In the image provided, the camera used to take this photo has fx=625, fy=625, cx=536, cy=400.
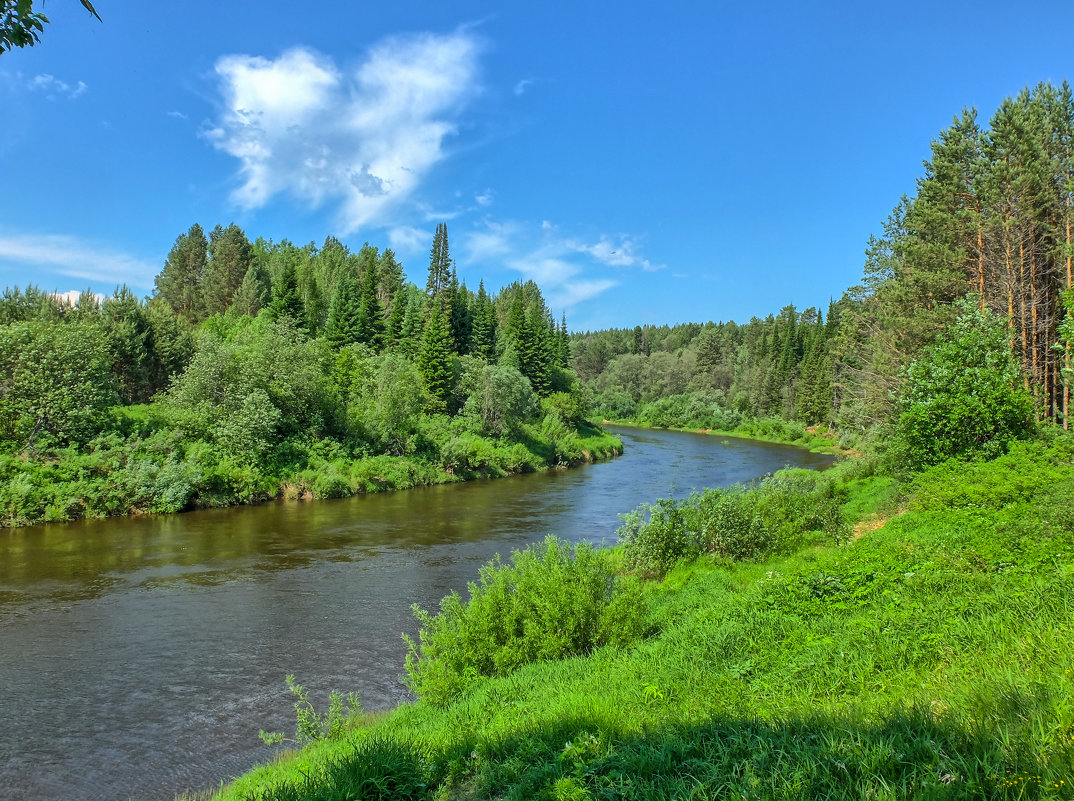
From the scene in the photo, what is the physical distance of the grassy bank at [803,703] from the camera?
4277 mm

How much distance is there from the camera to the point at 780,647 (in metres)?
8.32

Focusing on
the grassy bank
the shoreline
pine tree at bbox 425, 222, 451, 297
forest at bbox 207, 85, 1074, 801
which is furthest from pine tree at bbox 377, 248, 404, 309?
the grassy bank

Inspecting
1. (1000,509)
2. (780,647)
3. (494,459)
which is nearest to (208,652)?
(780,647)

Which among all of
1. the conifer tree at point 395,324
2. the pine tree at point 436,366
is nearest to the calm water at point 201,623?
the pine tree at point 436,366

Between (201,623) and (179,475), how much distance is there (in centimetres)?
1750

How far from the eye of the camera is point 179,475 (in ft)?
103

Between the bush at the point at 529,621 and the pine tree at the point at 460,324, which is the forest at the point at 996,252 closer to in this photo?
the bush at the point at 529,621

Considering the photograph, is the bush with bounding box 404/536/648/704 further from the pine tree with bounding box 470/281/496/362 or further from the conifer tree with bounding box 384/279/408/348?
the pine tree with bounding box 470/281/496/362

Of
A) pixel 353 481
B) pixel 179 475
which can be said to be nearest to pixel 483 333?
pixel 353 481

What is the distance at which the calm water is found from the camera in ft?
35.4

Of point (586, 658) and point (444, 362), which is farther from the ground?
point (444, 362)

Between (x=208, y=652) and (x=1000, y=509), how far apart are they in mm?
18722

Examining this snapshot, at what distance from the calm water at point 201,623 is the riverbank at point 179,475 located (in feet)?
4.64

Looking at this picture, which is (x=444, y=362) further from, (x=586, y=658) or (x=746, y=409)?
(x=746, y=409)
